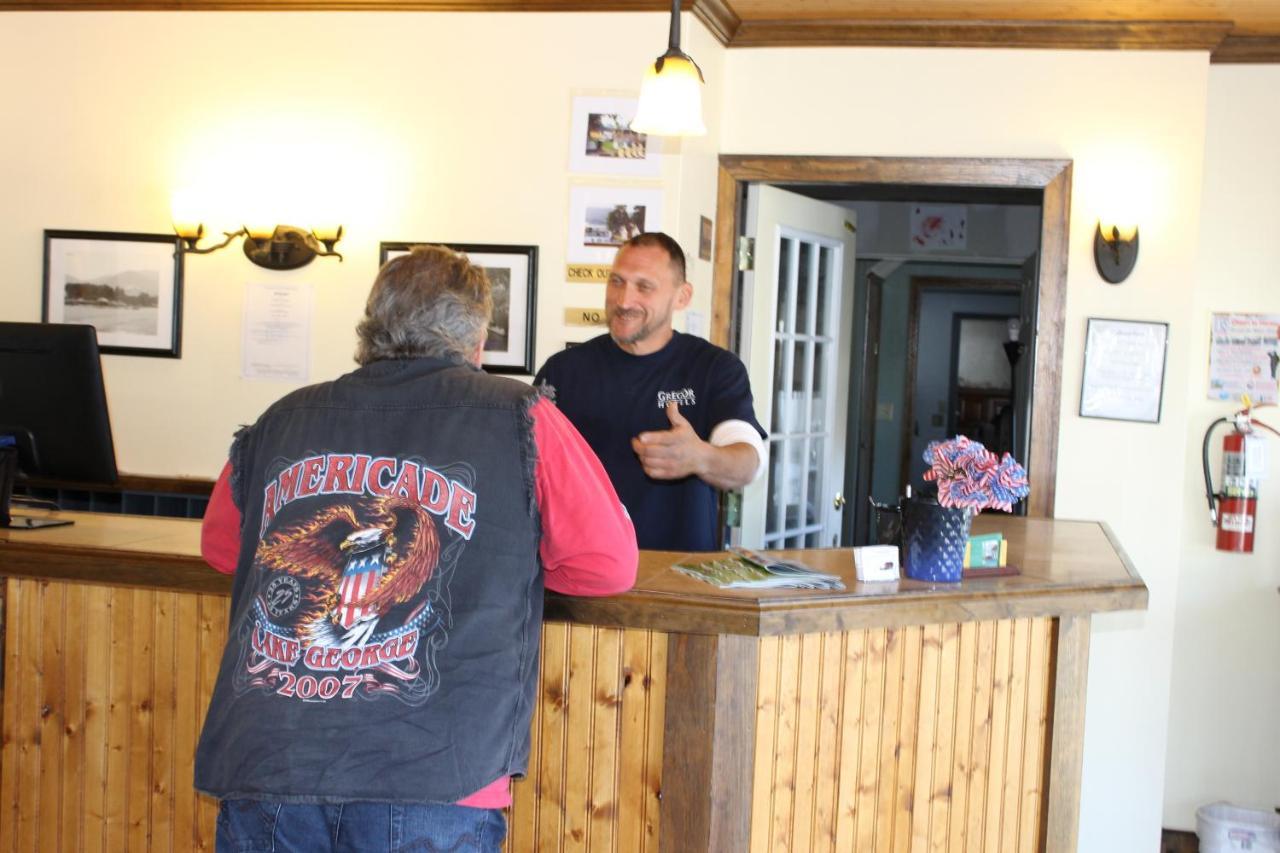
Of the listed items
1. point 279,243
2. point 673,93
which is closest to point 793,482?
point 279,243

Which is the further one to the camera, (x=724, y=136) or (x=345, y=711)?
(x=724, y=136)

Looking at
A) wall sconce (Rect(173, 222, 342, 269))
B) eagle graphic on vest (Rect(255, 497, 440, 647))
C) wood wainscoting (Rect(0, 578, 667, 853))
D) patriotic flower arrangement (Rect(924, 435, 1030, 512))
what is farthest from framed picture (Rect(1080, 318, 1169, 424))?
eagle graphic on vest (Rect(255, 497, 440, 647))

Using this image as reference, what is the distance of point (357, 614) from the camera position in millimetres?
1663

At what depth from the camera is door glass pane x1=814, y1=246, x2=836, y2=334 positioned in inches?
197

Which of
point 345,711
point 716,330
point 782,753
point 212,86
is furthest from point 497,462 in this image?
point 212,86

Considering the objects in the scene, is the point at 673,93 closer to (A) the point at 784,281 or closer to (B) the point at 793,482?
(A) the point at 784,281

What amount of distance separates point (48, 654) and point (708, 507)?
4.60ft

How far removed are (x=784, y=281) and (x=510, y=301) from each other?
1.09 metres

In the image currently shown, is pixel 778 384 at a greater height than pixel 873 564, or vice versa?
pixel 778 384

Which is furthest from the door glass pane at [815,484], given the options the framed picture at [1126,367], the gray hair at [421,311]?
the gray hair at [421,311]

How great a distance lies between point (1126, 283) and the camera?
420cm

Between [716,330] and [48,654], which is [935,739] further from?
[716,330]

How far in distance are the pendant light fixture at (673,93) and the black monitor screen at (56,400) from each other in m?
1.20

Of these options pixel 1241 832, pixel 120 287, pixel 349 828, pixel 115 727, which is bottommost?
pixel 1241 832
